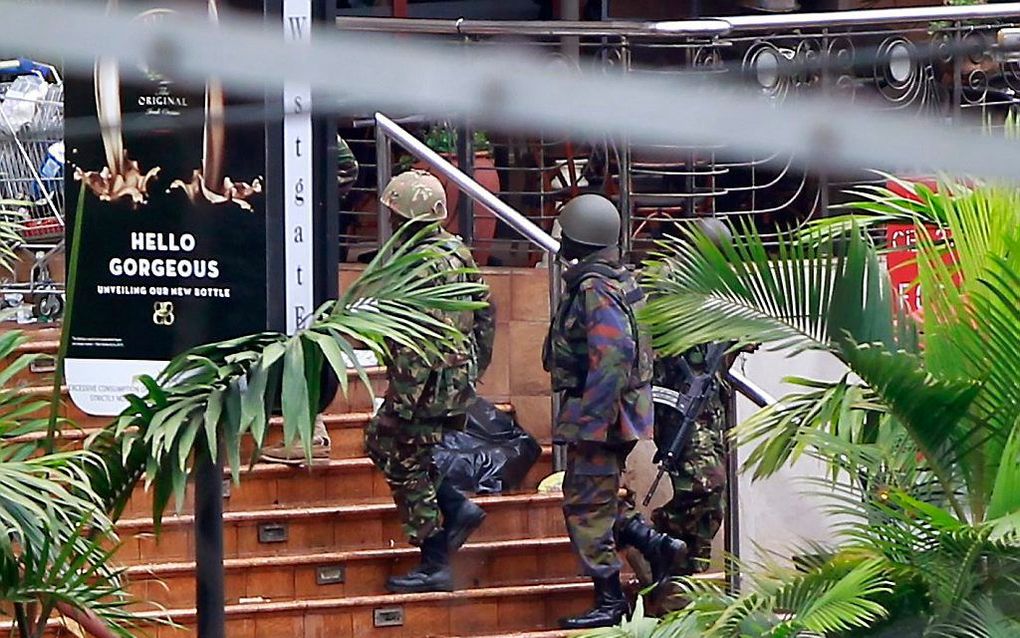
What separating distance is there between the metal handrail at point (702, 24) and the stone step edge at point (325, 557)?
7.60 ft

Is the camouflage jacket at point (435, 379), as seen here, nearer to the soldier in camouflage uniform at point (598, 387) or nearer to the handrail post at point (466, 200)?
the soldier in camouflage uniform at point (598, 387)

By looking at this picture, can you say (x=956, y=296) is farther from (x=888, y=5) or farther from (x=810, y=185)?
(x=888, y=5)

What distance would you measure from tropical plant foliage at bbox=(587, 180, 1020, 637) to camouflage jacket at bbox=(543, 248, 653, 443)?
184 cm

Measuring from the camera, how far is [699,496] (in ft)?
22.5

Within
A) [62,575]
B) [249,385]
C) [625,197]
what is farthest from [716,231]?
[625,197]

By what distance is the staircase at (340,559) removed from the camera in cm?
648

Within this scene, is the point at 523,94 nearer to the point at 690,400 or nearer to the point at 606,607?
the point at 606,607

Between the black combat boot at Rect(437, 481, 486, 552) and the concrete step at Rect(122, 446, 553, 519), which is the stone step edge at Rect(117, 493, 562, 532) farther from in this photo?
the black combat boot at Rect(437, 481, 486, 552)

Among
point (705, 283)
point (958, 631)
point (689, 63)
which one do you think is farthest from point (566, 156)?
point (958, 631)

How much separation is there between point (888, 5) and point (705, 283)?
7513 millimetres

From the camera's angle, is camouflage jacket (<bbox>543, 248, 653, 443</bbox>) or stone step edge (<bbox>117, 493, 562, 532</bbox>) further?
stone step edge (<bbox>117, 493, 562, 532</bbox>)

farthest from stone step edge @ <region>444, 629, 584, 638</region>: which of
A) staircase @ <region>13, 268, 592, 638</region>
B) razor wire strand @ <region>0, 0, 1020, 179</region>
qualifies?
razor wire strand @ <region>0, 0, 1020, 179</region>

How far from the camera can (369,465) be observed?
7.12 meters

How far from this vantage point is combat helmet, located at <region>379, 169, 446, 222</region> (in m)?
6.70
